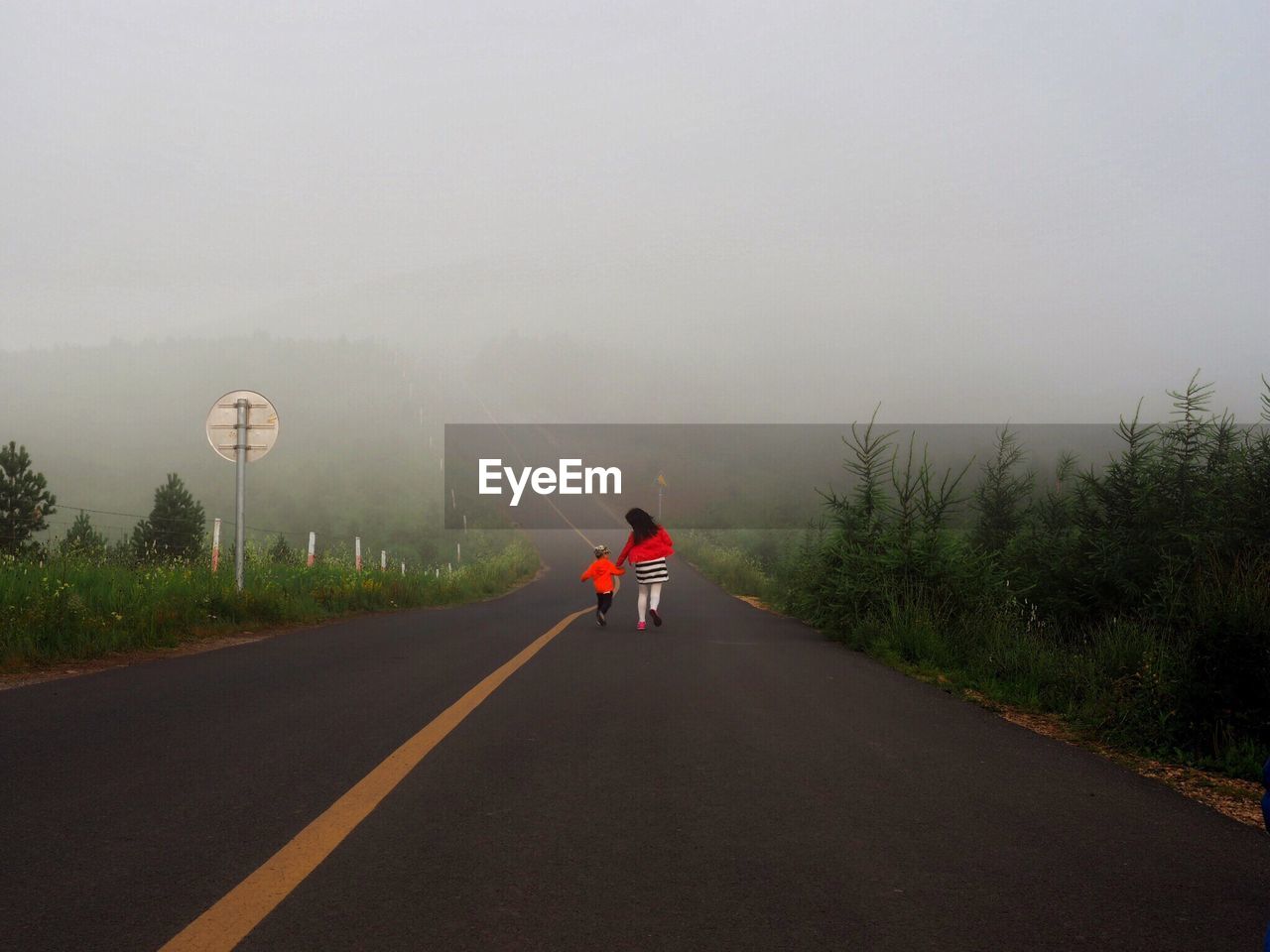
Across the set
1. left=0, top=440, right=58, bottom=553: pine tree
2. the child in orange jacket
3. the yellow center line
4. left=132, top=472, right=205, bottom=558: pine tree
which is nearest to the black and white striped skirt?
the child in orange jacket

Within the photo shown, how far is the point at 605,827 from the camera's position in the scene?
3891 millimetres

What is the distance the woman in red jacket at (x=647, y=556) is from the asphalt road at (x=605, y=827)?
658 cm

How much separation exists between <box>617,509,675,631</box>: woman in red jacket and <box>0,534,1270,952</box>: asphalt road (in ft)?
21.6

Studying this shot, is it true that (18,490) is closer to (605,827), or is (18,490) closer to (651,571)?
(651,571)

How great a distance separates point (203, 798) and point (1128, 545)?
19.0m

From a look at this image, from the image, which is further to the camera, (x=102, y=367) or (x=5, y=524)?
(x=102, y=367)

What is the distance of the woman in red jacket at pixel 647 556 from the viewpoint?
14.3 meters

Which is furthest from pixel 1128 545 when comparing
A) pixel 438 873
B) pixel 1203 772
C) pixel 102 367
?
pixel 102 367

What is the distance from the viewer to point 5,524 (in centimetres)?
5000

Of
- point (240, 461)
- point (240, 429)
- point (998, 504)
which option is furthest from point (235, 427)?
point (998, 504)

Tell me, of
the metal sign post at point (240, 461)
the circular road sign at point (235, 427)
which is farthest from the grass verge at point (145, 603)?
the circular road sign at point (235, 427)

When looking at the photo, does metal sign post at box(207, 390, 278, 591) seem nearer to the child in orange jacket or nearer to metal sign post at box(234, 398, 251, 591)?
metal sign post at box(234, 398, 251, 591)

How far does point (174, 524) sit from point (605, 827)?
60.8m

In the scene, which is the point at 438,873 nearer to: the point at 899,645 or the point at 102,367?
the point at 899,645
